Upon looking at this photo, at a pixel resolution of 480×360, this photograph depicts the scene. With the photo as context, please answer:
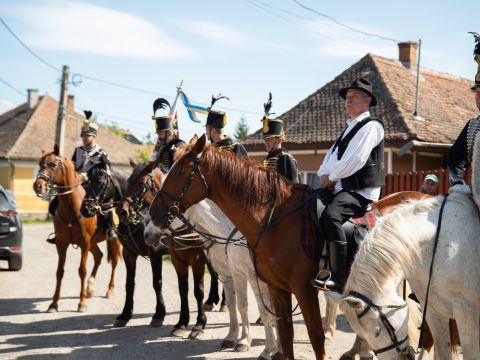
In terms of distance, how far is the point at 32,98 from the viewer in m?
48.7

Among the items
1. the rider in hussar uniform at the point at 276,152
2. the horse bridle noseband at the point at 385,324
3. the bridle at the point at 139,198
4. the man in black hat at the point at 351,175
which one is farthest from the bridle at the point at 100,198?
the horse bridle noseband at the point at 385,324

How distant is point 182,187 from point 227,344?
9.17ft

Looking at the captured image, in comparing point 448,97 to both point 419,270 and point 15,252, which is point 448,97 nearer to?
point 15,252

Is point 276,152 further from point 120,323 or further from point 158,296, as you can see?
point 120,323

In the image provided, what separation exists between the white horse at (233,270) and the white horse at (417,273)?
2370 millimetres

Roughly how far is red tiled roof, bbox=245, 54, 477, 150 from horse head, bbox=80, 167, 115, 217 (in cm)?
996

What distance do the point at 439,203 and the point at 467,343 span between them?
3.61 ft

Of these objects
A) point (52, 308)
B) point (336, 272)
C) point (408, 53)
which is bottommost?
point (52, 308)

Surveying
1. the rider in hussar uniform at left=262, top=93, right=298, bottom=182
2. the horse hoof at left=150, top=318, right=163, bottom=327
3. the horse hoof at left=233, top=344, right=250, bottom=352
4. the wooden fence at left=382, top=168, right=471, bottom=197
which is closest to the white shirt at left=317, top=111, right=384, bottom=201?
the rider in hussar uniform at left=262, top=93, right=298, bottom=182

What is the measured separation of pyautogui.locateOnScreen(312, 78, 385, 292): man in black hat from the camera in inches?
203

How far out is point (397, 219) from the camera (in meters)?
4.56

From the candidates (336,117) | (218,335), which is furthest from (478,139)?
(336,117)

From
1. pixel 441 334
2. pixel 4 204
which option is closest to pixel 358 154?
pixel 441 334

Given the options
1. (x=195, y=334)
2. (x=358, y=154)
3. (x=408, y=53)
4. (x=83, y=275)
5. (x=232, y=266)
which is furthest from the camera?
(x=408, y=53)
